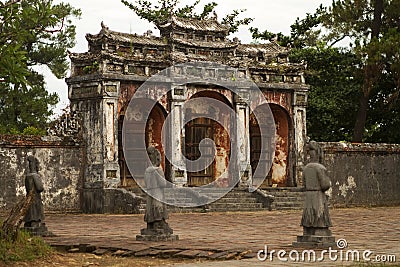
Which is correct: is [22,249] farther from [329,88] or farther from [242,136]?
[329,88]

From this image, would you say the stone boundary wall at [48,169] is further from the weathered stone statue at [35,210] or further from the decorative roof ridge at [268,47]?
the weathered stone statue at [35,210]

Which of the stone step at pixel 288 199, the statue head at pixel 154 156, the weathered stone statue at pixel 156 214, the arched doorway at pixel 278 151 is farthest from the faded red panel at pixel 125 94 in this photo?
the weathered stone statue at pixel 156 214

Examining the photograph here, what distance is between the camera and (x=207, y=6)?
36.2 meters

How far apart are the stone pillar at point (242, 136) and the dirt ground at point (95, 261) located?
14.4 m

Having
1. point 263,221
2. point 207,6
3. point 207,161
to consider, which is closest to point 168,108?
point 207,161

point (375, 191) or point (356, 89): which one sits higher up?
point (356, 89)

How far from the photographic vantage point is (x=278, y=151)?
2773 cm

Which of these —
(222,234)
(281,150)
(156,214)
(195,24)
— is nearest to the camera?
(156,214)

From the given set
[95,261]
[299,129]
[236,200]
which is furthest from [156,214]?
[299,129]

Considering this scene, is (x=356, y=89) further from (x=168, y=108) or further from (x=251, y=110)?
(x=168, y=108)

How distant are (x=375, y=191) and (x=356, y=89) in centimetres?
466

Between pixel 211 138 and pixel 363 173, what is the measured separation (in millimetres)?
5251

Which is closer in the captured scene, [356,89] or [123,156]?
[123,156]

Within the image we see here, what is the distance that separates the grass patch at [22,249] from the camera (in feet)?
35.0
